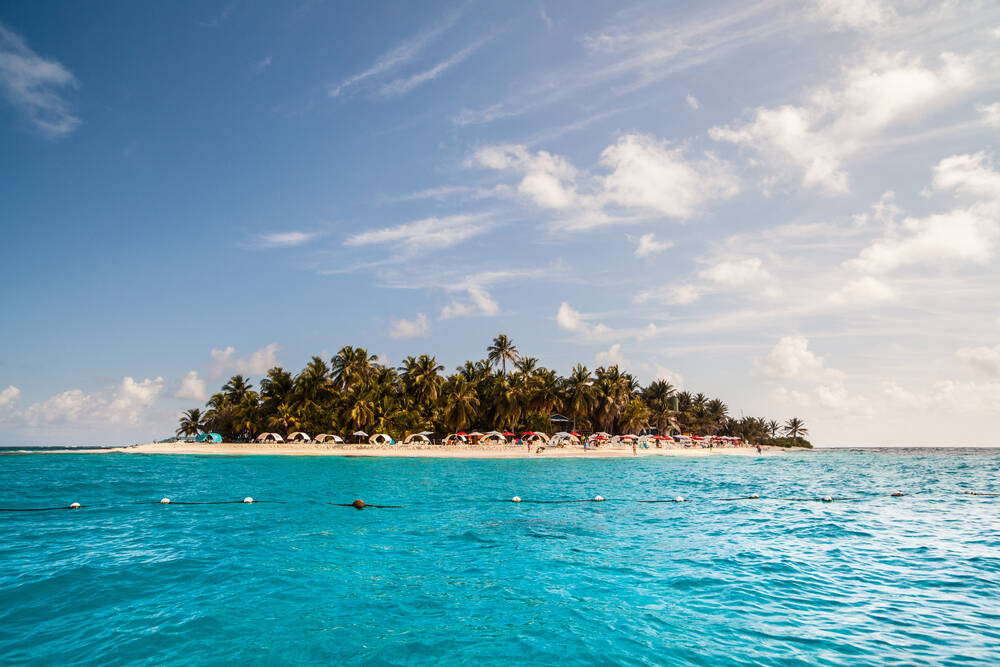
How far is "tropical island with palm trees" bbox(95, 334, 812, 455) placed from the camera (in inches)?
3012

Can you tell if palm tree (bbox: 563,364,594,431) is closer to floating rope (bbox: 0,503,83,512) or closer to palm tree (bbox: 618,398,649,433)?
palm tree (bbox: 618,398,649,433)

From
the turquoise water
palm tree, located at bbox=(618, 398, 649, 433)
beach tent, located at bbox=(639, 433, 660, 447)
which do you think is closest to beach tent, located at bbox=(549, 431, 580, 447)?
beach tent, located at bbox=(639, 433, 660, 447)

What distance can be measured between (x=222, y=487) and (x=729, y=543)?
97.4ft

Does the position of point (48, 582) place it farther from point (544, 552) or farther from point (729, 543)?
point (729, 543)

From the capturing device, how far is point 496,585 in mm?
12273

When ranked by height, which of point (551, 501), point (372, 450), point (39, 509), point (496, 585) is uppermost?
point (496, 585)

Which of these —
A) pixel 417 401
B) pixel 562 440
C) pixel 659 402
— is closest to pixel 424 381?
pixel 417 401

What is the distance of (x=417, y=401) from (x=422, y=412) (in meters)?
2.27

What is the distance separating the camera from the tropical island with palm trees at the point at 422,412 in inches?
3012

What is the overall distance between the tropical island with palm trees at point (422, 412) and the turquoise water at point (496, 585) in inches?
1912

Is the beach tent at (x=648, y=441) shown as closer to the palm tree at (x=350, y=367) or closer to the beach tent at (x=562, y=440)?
the beach tent at (x=562, y=440)

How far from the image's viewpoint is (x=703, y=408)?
13175cm

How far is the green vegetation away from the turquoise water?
55.0 metres

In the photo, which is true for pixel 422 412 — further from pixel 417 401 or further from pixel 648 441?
pixel 648 441
